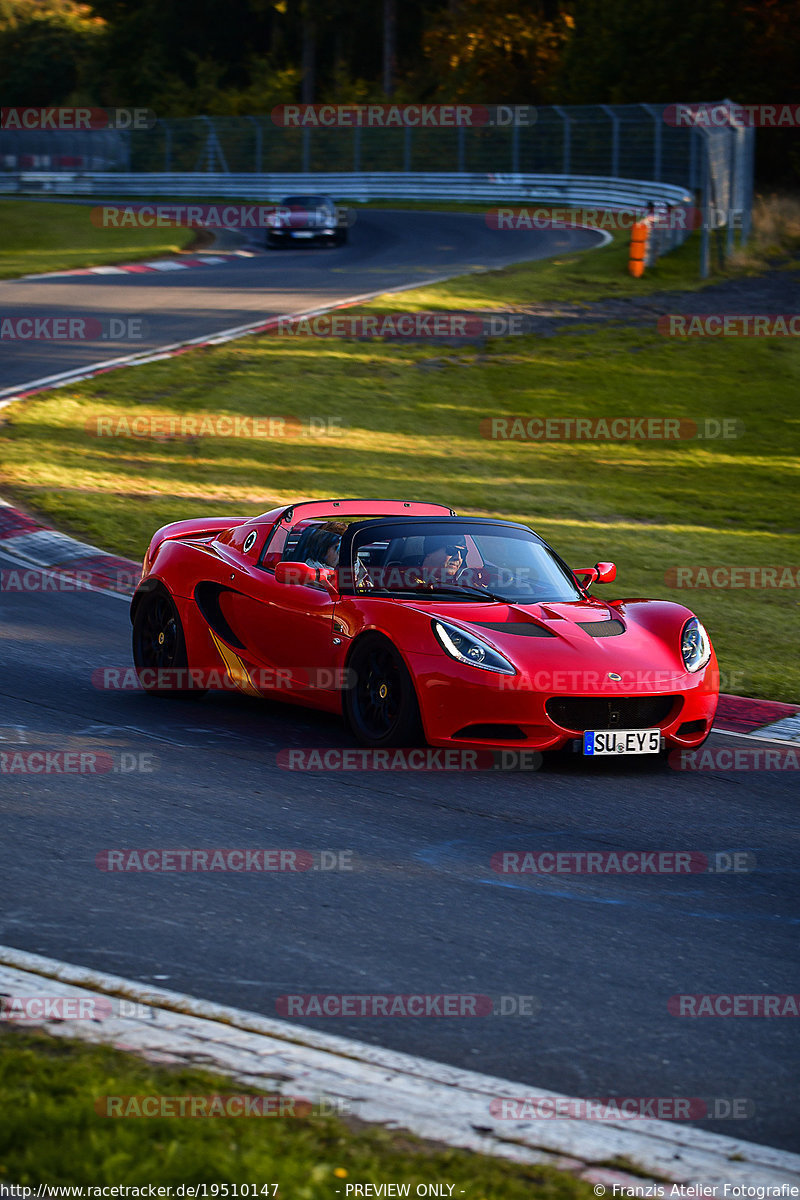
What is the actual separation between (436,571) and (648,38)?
48.0m

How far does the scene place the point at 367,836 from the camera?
6.59 metres

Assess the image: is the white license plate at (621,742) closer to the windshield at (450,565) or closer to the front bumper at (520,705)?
the front bumper at (520,705)

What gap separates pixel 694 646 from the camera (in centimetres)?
849

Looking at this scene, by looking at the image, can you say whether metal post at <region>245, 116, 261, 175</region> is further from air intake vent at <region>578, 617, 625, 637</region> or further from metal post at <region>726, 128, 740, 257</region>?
air intake vent at <region>578, 617, 625, 637</region>

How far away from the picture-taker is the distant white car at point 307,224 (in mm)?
39188

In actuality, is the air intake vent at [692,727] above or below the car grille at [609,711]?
below

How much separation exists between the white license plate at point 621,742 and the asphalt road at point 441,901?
0.17 metres

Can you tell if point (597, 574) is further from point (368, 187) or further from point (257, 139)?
point (257, 139)

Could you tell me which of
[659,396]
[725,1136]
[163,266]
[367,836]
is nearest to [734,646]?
[367,836]

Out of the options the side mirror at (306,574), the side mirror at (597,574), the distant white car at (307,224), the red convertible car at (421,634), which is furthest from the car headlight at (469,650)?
the distant white car at (307,224)

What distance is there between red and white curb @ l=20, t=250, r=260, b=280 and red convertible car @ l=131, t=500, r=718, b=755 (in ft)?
79.0


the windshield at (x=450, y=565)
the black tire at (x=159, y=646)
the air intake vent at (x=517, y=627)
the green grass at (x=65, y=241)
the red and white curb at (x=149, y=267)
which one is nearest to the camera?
the air intake vent at (x=517, y=627)

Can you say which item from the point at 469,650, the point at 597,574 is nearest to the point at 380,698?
the point at 469,650

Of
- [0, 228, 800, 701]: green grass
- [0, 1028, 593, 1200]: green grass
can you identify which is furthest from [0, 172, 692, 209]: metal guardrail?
[0, 1028, 593, 1200]: green grass
